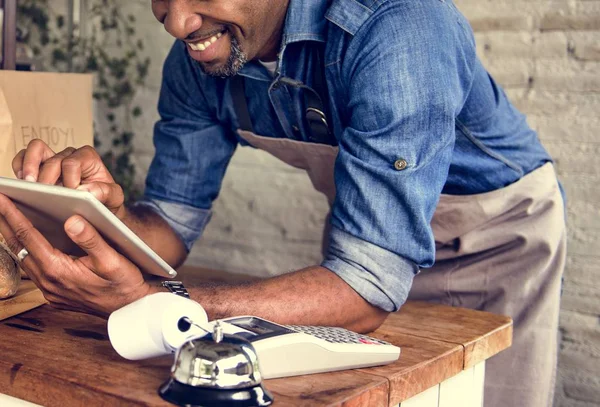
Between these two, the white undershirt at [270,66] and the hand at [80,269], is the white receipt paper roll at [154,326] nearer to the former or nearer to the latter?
the hand at [80,269]

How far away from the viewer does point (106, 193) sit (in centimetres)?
138

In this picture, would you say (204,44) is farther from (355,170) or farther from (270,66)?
(355,170)

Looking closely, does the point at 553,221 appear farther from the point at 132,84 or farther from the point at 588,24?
the point at 132,84

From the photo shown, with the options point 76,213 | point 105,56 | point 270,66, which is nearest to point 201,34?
point 270,66

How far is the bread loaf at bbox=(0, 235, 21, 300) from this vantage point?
120 cm

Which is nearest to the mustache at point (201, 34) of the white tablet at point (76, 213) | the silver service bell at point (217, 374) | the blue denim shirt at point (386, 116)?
the blue denim shirt at point (386, 116)

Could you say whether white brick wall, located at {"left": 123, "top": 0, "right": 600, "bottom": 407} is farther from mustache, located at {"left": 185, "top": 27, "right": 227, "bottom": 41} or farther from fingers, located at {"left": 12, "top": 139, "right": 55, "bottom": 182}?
fingers, located at {"left": 12, "top": 139, "right": 55, "bottom": 182}

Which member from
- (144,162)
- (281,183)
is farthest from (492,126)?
(144,162)

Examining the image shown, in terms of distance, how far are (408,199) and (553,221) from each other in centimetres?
62

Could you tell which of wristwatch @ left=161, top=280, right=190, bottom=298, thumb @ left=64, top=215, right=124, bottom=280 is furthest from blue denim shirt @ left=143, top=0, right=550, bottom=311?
thumb @ left=64, top=215, right=124, bottom=280

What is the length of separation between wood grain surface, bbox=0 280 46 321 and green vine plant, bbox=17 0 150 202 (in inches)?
57.1

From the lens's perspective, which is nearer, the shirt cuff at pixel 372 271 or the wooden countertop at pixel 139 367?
the wooden countertop at pixel 139 367

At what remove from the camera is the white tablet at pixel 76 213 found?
0.99 meters

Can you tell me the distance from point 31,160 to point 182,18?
37 centimetres
